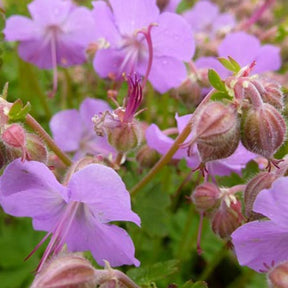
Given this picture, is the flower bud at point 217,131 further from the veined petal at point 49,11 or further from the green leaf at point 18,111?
the veined petal at point 49,11

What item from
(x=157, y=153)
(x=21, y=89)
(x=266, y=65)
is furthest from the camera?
(x=21, y=89)

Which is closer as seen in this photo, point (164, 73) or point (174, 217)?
point (164, 73)

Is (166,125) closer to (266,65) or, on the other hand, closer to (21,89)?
(266,65)

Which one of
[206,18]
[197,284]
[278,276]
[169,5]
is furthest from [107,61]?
[206,18]

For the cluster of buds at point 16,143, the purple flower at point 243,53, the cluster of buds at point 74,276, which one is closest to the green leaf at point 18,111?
the cluster of buds at point 16,143

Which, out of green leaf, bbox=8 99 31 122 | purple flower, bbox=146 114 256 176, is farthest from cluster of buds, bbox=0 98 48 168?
purple flower, bbox=146 114 256 176

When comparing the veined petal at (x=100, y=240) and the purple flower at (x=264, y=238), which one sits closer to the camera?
the purple flower at (x=264, y=238)

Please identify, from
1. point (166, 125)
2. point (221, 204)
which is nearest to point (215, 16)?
point (166, 125)
